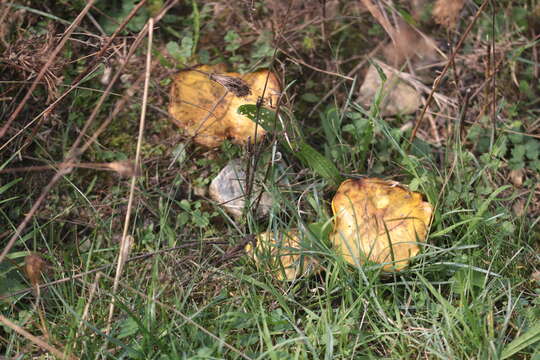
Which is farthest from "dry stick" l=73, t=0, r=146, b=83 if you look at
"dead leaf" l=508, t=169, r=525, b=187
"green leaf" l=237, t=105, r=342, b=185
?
"dead leaf" l=508, t=169, r=525, b=187

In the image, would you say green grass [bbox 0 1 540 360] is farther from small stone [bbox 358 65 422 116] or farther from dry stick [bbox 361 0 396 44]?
dry stick [bbox 361 0 396 44]

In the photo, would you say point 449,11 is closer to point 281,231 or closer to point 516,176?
point 516,176

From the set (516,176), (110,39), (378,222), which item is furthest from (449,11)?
(110,39)

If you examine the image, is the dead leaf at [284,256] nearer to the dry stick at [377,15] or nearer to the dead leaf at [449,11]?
the dry stick at [377,15]

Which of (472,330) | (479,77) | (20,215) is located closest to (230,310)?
(472,330)

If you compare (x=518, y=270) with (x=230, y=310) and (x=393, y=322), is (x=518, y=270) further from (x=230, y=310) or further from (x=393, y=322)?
(x=230, y=310)

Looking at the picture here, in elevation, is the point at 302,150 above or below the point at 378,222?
above
